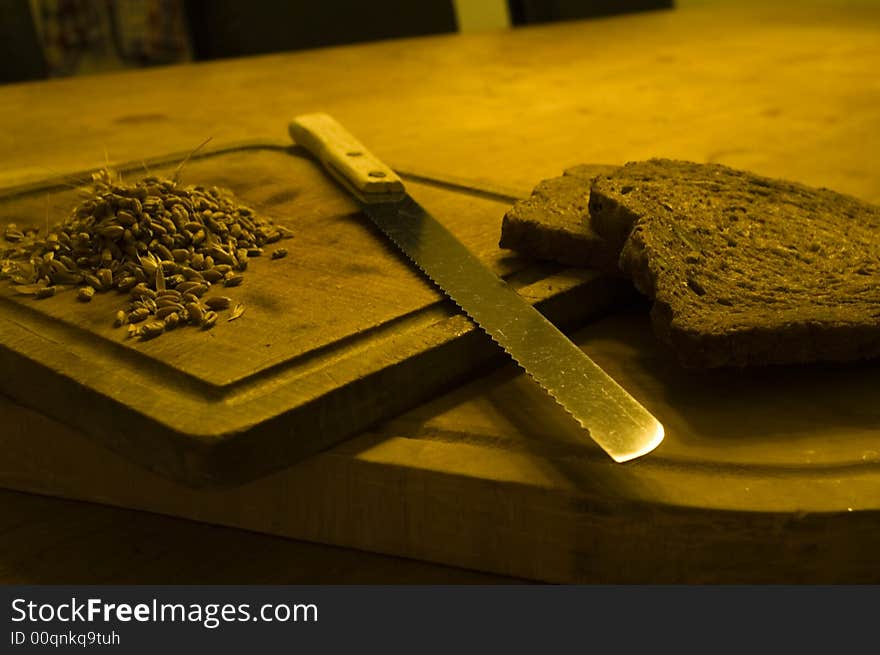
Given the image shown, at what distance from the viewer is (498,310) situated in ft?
3.30

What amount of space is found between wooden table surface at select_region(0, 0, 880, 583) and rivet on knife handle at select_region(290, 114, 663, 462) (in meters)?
0.08

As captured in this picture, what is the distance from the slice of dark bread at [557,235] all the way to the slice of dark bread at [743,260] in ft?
0.06

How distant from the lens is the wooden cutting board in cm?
84

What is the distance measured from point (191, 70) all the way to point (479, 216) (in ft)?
4.77

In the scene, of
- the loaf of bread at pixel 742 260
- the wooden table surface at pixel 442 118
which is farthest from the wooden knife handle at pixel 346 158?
the loaf of bread at pixel 742 260

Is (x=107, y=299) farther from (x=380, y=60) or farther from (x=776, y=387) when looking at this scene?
(x=380, y=60)

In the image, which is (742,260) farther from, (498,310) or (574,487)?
(574,487)

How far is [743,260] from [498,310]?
27 centimetres

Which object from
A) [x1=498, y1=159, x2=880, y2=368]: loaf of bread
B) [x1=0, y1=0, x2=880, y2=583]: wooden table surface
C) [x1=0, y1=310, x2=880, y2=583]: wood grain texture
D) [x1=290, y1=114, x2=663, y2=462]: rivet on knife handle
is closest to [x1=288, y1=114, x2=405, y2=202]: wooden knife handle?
[x1=290, y1=114, x2=663, y2=462]: rivet on knife handle

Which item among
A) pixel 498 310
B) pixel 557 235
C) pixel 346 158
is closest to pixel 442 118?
pixel 346 158

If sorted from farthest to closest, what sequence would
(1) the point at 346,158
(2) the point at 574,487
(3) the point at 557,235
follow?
(1) the point at 346,158 < (3) the point at 557,235 < (2) the point at 574,487

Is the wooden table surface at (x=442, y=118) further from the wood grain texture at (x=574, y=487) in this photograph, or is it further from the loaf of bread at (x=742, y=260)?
the loaf of bread at (x=742, y=260)

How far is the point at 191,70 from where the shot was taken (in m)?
2.52

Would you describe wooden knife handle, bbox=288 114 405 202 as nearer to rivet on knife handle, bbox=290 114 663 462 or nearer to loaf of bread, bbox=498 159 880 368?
rivet on knife handle, bbox=290 114 663 462
